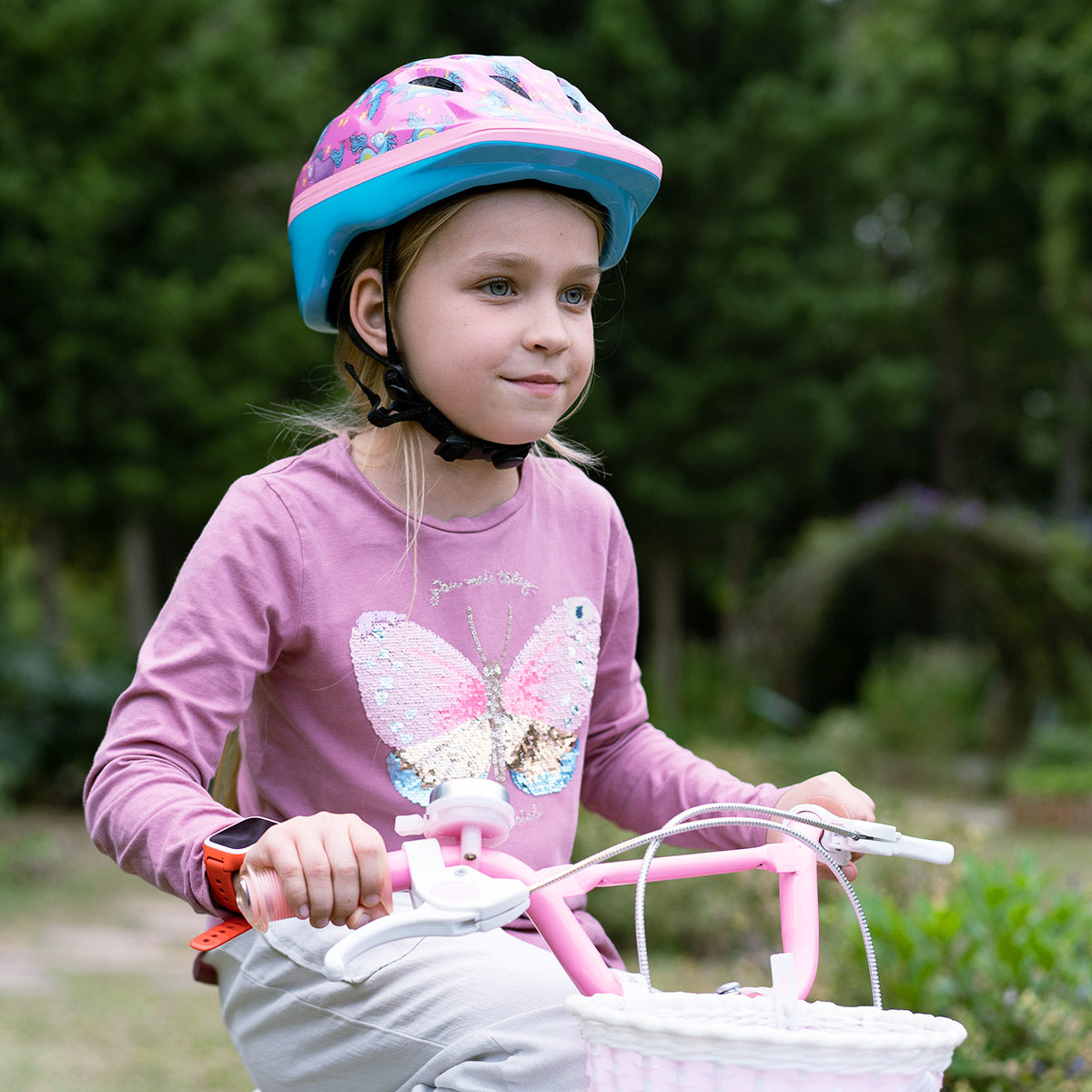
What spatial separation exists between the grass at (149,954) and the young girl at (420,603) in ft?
8.06

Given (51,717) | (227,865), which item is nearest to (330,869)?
(227,865)

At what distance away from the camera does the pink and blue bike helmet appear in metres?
1.97

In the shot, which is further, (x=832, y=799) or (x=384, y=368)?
(x=384, y=368)

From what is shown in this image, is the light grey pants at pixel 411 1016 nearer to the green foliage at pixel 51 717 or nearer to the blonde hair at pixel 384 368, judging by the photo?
the blonde hair at pixel 384 368

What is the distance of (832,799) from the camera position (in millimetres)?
1841

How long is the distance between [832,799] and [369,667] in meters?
0.65

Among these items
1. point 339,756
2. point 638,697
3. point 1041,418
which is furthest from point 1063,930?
point 1041,418

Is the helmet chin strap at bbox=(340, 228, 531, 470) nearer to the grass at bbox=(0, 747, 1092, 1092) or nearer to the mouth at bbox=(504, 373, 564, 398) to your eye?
the mouth at bbox=(504, 373, 564, 398)

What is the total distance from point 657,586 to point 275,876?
13.9 meters

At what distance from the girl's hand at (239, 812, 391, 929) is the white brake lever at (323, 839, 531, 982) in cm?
4

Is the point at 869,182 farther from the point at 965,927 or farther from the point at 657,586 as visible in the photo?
the point at 965,927

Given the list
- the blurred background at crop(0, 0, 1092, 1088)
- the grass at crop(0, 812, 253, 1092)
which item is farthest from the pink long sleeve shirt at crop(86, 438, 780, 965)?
the blurred background at crop(0, 0, 1092, 1088)

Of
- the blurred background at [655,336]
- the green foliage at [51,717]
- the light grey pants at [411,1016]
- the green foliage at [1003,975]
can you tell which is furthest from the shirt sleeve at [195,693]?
the green foliage at [51,717]

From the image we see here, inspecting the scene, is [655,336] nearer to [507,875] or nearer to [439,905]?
[507,875]
